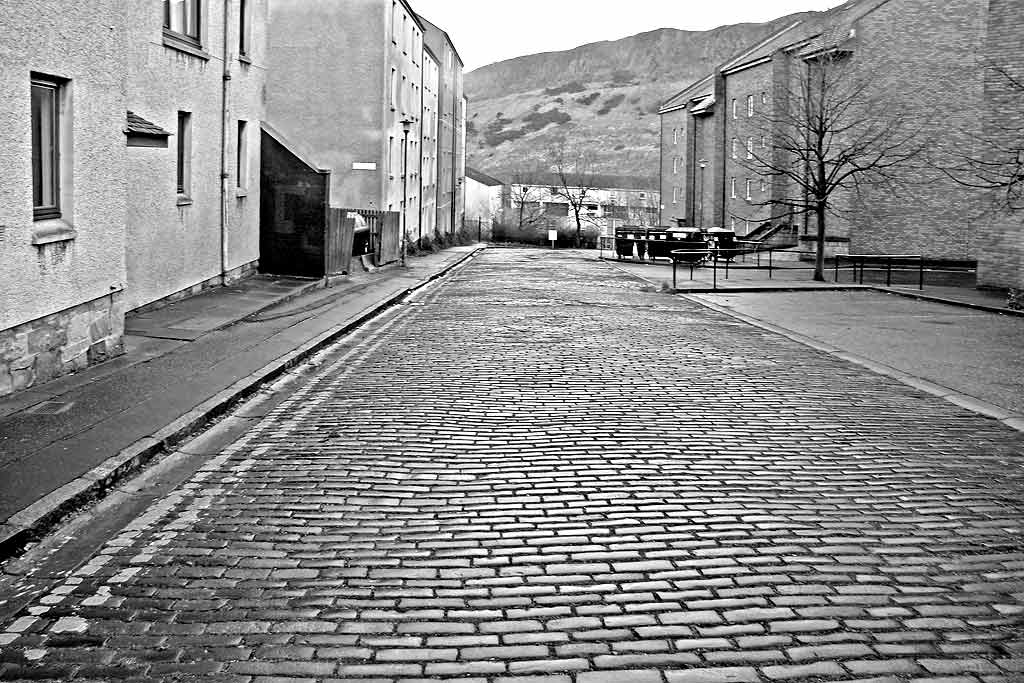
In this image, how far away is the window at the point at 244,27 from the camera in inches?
883

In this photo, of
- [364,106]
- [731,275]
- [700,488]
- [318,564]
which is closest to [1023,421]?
[700,488]

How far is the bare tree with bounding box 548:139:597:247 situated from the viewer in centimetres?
10781

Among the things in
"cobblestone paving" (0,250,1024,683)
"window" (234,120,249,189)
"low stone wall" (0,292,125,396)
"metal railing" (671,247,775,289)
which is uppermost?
"window" (234,120,249,189)

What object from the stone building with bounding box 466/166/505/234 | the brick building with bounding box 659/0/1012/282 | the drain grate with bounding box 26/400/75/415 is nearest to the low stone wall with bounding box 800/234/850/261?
the brick building with bounding box 659/0/1012/282

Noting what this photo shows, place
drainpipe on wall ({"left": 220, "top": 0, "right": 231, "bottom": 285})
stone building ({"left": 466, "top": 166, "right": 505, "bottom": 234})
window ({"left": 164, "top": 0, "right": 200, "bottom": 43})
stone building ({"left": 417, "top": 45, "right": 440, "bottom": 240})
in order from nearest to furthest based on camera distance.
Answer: window ({"left": 164, "top": 0, "right": 200, "bottom": 43}) → drainpipe on wall ({"left": 220, "top": 0, "right": 231, "bottom": 285}) → stone building ({"left": 417, "top": 45, "right": 440, "bottom": 240}) → stone building ({"left": 466, "top": 166, "right": 505, "bottom": 234})

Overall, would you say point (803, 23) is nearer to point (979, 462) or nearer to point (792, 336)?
point (792, 336)

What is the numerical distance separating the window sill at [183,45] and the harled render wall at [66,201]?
20.0 ft

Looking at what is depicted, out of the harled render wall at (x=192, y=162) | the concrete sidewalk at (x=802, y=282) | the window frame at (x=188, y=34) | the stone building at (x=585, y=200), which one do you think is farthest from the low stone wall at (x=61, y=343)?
the stone building at (x=585, y=200)

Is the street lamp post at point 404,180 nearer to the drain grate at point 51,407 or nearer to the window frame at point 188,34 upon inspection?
the window frame at point 188,34

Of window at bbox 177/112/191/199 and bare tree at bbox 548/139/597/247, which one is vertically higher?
bare tree at bbox 548/139/597/247

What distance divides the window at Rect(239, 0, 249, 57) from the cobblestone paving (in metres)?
13.5

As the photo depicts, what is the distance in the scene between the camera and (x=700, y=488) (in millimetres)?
7242

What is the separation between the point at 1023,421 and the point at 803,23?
53.6 metres

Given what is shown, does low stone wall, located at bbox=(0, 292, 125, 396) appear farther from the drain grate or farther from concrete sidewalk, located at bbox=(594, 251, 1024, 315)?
concrete sidewalk, located at bbox=(594, 251, 1024, 315)
